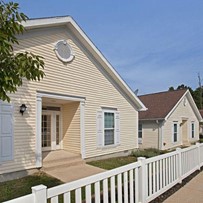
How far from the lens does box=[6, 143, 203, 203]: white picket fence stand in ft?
9.70

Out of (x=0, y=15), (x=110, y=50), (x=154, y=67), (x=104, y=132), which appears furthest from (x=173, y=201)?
(x=154, y=67)

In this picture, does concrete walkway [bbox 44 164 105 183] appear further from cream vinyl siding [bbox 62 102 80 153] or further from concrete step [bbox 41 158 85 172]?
A: cream vinyl siding [bbox 62 102 80 153]

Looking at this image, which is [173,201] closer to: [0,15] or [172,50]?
[0,15]

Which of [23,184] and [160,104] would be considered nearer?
[23,184]

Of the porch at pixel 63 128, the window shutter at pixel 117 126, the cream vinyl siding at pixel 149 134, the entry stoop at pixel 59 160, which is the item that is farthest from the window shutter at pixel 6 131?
the cream vinyl siding at pixel 149 134

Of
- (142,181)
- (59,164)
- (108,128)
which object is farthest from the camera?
(108,128)

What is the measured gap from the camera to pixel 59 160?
9859 millimetres

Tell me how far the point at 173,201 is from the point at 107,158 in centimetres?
720

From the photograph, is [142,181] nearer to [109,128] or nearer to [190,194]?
[190,194]

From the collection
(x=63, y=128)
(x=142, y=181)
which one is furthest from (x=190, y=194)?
(x=63, y=128)

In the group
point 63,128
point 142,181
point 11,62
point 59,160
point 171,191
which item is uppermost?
point 11,62

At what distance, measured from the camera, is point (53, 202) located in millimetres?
2898

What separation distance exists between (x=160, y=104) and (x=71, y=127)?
12.1m

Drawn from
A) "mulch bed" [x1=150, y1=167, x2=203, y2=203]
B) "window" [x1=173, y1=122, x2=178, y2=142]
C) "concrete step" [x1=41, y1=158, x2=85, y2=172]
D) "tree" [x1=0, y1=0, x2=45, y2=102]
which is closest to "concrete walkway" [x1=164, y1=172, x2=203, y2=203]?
"mulch bed" [x1=150, y1=167, x2=203, y2=203]
